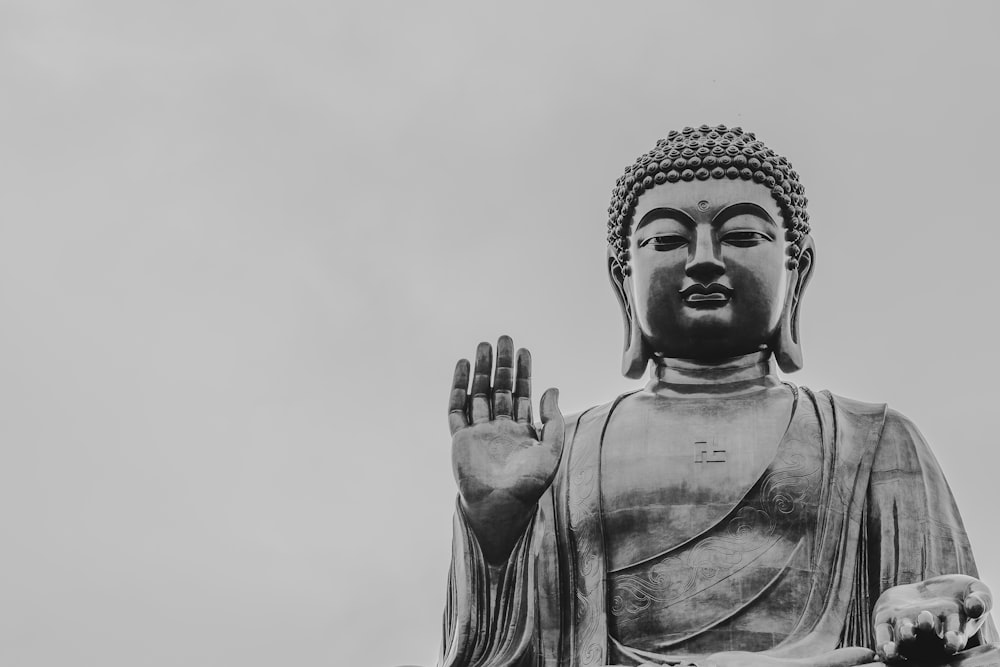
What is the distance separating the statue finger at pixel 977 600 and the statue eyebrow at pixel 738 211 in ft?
9.77

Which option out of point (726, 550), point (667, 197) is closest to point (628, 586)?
point (726, 550)

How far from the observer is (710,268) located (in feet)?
43.5

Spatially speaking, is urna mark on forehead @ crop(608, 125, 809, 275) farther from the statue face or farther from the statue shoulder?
the statue shoulder

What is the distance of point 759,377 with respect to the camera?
13664mm

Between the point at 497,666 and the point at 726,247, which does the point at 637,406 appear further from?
the point at 497,666

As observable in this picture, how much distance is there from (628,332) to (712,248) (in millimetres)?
1025

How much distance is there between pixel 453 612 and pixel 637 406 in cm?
173

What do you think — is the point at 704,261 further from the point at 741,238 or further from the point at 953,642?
the point at 953,642

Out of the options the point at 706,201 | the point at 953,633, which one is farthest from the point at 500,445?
the point at 953,633

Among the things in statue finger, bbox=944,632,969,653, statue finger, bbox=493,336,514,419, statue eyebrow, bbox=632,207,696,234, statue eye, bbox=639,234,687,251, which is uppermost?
statue eyebrow, bbox=632,207,696,234

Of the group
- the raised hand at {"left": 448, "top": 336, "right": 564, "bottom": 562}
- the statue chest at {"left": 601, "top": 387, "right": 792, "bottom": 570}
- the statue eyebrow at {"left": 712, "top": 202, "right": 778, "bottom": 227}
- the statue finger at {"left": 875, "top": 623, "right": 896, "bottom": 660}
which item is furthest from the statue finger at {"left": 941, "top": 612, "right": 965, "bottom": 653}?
the statue eyebrow at {"left": 712, "top": 202, "right": 778, "bottom": 227}

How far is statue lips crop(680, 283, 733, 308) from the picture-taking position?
13.4m

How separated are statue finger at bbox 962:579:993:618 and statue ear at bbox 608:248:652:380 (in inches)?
121

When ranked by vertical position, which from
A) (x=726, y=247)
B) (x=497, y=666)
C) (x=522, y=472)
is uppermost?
(x=726, y=247)
